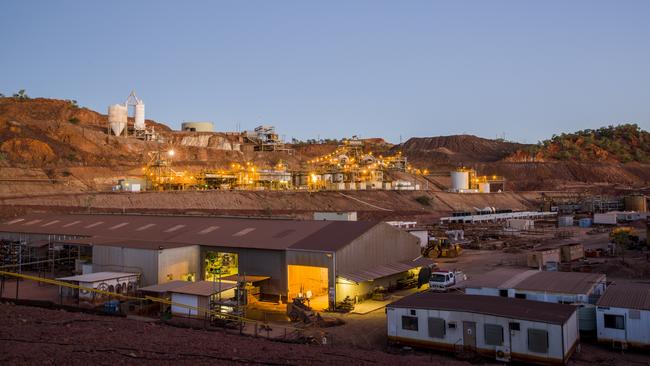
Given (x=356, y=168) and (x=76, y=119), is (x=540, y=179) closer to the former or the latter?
(x=356, y=168)

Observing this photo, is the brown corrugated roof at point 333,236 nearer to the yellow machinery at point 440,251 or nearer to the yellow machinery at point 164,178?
the yellow machinery at point 440,251

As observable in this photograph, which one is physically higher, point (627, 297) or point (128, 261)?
point (128, 261)

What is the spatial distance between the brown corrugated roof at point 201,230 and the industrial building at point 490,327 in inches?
283

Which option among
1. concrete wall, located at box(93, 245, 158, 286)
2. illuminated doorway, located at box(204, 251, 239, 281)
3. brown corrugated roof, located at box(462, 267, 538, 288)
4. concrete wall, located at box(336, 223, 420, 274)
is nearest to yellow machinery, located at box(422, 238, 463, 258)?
concrete wall, located at box(336, 223, 420, 274)

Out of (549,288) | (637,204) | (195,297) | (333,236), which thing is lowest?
(195,297)

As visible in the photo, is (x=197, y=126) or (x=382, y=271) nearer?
(x=382, y=271)

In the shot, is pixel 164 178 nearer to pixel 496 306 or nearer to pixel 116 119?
pixel 116 119

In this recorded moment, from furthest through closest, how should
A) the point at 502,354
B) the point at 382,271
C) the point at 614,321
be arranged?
the point at 382,271 → the point at 614,321 → the point at 502,354

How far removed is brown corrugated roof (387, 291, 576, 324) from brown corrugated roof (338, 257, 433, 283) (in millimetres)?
5341

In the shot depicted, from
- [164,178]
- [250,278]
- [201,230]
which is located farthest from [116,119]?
[250,278]

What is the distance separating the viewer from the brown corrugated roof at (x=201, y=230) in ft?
81.4

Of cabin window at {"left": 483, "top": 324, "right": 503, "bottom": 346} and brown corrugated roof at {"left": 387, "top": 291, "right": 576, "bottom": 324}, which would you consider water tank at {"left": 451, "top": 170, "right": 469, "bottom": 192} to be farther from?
cabin window at {"left": 483, "top": 324, "right": 503, "bottom": 346}

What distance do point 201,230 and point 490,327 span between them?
1861 cm

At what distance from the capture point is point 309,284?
25.0 meters
